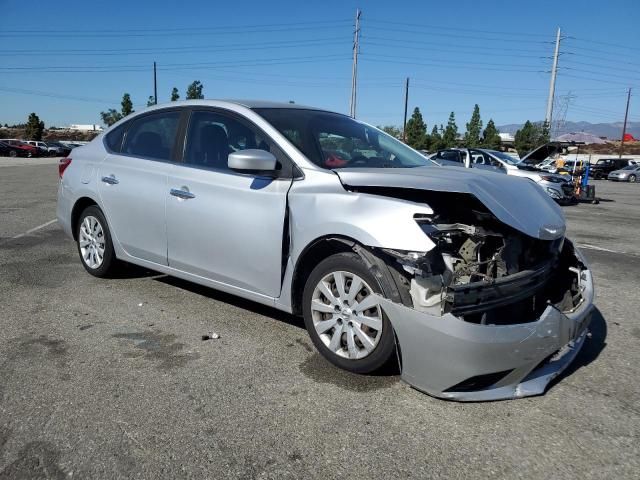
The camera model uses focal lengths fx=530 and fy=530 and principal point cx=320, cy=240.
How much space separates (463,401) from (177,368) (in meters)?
1.75

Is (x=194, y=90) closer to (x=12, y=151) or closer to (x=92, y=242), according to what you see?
(x=12, y=151)

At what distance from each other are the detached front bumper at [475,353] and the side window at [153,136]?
2541 mm

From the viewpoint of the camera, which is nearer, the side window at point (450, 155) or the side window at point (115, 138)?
the side window at point (115, 138)

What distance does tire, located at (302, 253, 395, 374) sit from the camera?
3058mm

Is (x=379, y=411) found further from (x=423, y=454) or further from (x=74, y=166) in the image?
(x=74, y=166)

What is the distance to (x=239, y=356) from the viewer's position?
354cm

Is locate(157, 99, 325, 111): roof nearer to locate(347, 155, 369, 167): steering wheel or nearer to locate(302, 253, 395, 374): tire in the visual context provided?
locate(347, 155, 369, 167): steering wheel

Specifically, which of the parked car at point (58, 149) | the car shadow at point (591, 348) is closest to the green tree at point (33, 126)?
the parked car at point (58, 149)

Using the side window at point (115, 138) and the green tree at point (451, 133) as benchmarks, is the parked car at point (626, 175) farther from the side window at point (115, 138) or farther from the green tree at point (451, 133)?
the side window at point (115, 138)

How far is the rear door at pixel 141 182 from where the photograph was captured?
4.38 m

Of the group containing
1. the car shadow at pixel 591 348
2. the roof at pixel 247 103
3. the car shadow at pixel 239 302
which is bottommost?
the car shadow at pixel 239 302

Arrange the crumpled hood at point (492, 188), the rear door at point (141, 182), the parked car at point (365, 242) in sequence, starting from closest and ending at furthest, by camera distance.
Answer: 1. the parked car at point (365, 242)
2. the crumpled hood at point (492, 188)
3. the rear door at point (141, 182)

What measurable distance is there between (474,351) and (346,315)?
0.81 metres

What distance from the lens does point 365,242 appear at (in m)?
3.04
